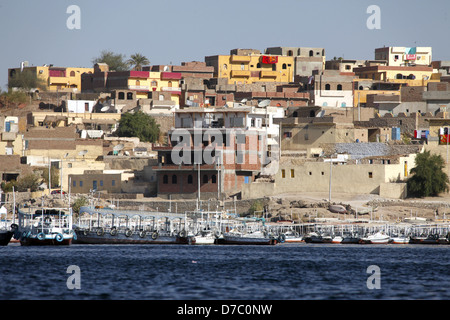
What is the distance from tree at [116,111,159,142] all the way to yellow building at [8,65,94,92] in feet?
76.8

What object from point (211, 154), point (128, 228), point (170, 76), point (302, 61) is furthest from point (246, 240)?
point (302, 61)

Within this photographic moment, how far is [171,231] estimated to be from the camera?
88.9m

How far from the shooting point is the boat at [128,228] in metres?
85.7


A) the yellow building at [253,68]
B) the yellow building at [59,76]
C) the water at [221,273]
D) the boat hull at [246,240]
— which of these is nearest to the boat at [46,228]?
the water at [221,273]

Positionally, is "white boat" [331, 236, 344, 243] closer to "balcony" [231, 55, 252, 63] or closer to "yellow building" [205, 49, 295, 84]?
"yellow building" [205, 49, 295, 84]

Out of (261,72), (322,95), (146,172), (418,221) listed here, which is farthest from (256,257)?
(261,72)

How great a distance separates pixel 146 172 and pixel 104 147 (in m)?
10.8

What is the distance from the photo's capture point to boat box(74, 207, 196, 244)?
85688mm

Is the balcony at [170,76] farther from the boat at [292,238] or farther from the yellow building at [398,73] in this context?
the boat at [292,238]

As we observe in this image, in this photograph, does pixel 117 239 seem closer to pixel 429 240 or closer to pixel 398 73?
pixel 429 240

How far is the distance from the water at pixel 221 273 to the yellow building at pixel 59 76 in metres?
62.3

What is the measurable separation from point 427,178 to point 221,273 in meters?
41.2

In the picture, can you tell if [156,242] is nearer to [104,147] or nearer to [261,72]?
[104,147]

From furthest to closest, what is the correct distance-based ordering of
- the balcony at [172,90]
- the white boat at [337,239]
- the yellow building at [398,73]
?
the yellow building at [398,73] < the balcony at [172,90] < the white boat at [337,239]
